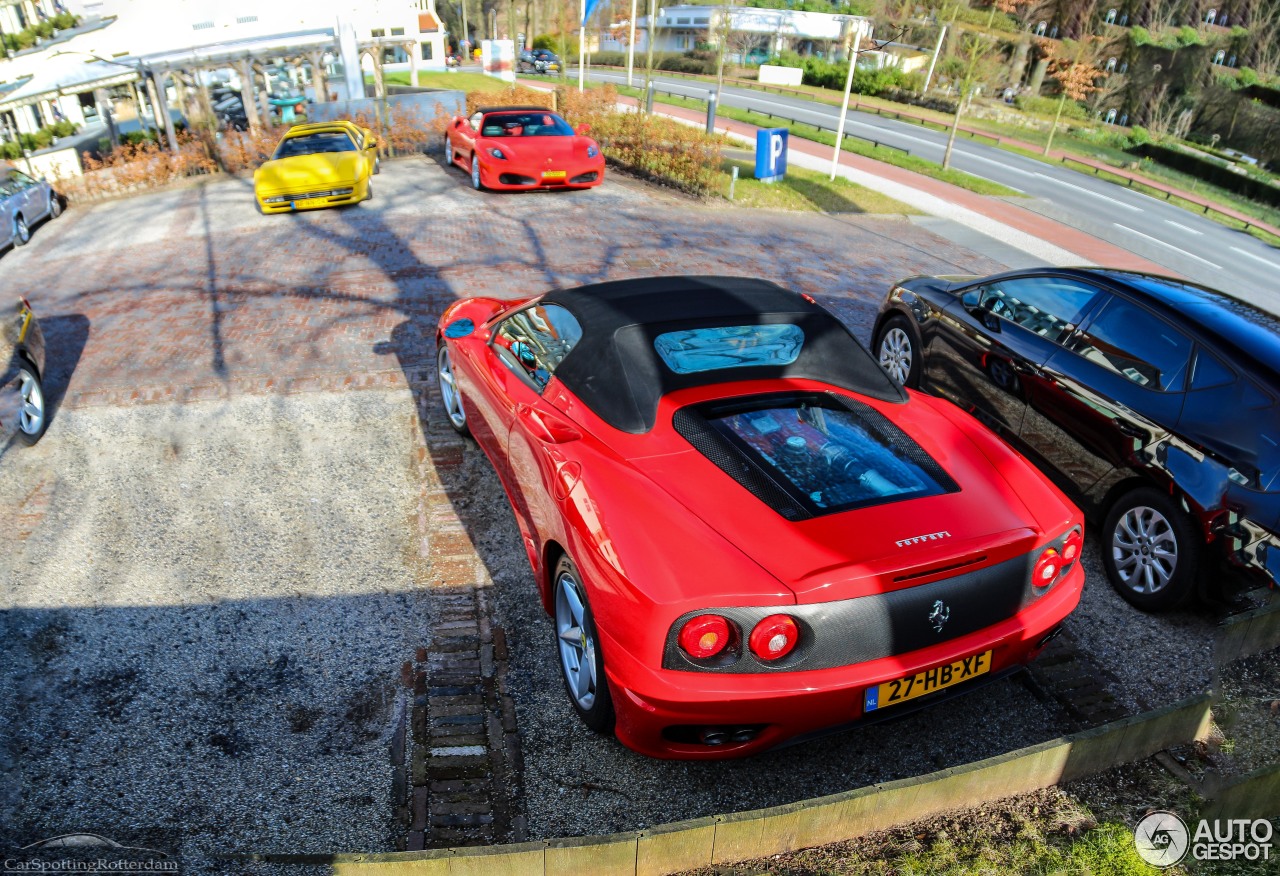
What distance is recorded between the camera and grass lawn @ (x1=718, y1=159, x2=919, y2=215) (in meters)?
14.9

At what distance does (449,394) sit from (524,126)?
31.7ft

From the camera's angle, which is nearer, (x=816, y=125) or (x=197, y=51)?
(x=197, y=51)

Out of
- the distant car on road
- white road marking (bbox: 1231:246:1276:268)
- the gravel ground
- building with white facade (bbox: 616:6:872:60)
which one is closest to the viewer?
the gravel ground

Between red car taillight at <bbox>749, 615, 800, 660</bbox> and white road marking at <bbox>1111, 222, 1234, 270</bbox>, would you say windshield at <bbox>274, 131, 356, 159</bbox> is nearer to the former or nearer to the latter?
red car taillight at <bbox>749, 615, 800, 660</bbox>

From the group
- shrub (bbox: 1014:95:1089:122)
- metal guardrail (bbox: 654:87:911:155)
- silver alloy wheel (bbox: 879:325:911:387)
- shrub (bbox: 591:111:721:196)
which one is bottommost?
shrub (bbox: 1014:95:1089:122)

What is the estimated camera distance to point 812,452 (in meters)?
3.38

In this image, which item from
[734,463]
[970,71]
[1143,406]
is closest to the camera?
[734,463]

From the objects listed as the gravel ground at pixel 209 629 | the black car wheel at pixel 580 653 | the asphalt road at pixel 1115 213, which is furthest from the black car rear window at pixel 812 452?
the asphalt road at pixel 1115 213

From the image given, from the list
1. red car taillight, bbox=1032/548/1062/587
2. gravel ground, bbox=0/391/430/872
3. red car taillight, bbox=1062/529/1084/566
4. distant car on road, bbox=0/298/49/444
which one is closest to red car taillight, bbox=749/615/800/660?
red car taillight, bbox=1032/548/1062/587

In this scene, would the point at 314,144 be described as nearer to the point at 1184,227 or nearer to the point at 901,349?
the point at 901,349

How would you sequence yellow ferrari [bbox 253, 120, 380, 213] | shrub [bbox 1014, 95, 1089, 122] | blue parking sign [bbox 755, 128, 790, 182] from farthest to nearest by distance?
shrub [bbox 1014, 95, 1089, 122], blue parking sign [bbox 755, 128, 790, 182], yellow ferrari [bbox 253, 120, 380, 213]

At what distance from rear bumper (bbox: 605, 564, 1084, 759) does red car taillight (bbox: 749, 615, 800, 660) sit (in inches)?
3.2

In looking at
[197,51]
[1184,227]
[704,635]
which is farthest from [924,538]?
[1184,227]

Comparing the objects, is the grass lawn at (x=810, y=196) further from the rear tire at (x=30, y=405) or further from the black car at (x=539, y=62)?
the black car at (x=539, y=62)
